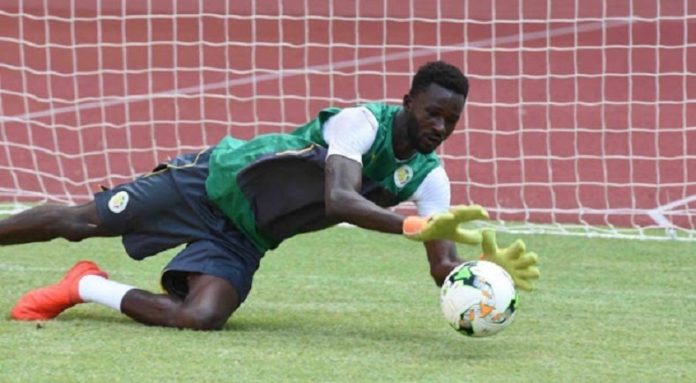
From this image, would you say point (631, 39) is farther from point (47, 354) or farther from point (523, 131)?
point (47, 354)

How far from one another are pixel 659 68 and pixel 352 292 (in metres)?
6.59

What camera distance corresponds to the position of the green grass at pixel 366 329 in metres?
5.38

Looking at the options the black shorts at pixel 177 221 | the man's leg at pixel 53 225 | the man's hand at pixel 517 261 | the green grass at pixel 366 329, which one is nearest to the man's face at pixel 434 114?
the man's hand at pixel 517 261

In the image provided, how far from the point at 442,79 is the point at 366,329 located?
3.56ft

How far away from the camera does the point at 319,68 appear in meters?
14.0

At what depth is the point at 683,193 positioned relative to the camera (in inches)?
427

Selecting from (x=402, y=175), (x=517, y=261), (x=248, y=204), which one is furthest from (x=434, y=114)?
(x=248, y=204)

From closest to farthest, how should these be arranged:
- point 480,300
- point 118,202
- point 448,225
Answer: point 448,225 < point 480,300 < point 118,202

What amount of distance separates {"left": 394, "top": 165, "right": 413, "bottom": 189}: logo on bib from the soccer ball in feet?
1.98

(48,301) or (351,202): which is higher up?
(351,202)

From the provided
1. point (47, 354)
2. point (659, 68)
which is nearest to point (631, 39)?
point (659, 68)

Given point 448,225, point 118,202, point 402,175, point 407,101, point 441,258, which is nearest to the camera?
point 448,225

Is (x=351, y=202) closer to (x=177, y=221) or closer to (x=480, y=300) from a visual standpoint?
(x=480, y=300)

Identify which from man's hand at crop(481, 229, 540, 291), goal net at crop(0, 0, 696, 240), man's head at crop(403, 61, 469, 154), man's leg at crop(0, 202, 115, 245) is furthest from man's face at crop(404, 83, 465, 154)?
goal net at crop(0, 0, 696, 240)
